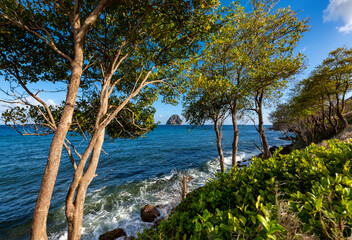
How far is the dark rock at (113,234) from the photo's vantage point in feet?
27.2

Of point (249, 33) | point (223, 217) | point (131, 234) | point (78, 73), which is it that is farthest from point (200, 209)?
point (249, 33)

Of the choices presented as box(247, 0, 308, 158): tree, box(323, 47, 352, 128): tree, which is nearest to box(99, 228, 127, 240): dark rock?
box(247, 0, 308, 158): tree

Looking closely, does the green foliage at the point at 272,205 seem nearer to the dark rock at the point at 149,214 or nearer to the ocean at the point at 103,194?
the ocean at the point at 103,194

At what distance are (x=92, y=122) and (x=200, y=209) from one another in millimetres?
7162

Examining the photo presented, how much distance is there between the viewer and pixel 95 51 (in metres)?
6.60

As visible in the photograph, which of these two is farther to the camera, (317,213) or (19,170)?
(19,170)

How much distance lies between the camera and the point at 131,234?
8.72m

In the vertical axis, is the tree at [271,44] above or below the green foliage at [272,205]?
above

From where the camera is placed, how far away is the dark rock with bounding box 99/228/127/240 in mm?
8279

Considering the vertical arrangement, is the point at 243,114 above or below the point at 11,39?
below

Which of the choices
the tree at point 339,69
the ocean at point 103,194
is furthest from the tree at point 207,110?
the tree at point 339,69

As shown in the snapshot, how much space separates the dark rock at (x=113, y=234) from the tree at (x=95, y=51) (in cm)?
488

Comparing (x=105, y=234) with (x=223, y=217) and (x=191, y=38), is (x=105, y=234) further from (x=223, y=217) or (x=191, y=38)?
(x=191, y=38)

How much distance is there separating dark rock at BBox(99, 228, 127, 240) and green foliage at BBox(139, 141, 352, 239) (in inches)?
335
